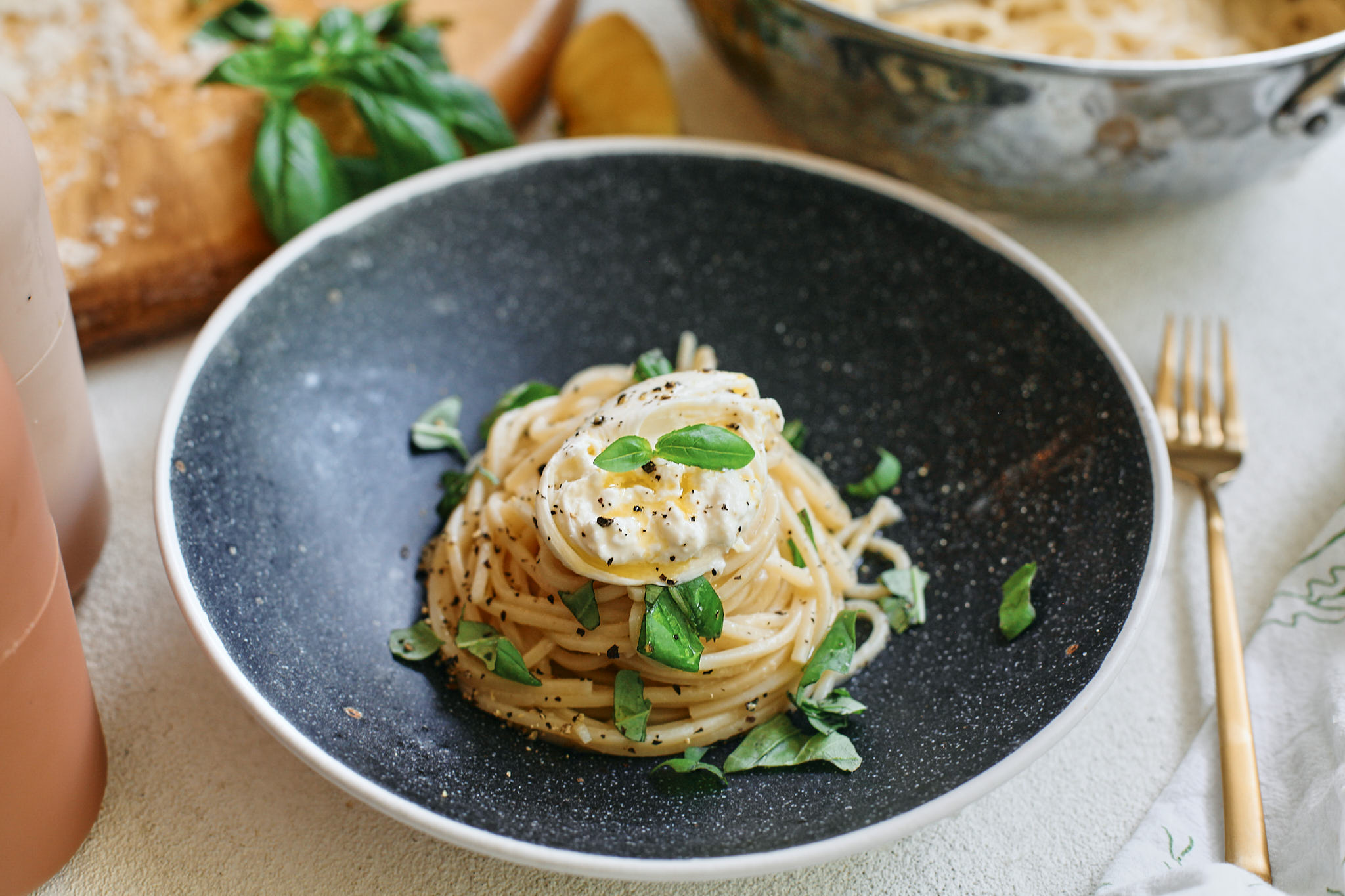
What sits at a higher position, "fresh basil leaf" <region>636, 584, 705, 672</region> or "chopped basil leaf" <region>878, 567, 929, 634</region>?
"fresh basil leaf" <region>636, 584, 705, 672</region>

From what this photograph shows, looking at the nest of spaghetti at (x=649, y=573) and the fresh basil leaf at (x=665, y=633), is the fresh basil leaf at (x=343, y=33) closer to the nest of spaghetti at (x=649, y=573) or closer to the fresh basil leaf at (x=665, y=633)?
the nest of spaghetti at (x=649, y=573)

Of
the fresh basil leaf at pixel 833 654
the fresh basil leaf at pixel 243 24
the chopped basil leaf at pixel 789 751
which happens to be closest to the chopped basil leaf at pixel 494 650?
the chopped basil leaf at pixel 789 751

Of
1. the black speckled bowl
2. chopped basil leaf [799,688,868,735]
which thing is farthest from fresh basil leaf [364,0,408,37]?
chopped basil leaf [799,688,868,735]

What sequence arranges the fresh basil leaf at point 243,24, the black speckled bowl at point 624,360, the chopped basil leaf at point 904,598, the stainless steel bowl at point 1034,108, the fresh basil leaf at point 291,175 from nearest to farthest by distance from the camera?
the black speckled bowl at point 624,360 → the chopped basil leaf at point 904,598 → the stainless steel bowl at point 1034,108 → the fresh basil leaf at point 291,175 → the fresh basil leaf at point 243,24

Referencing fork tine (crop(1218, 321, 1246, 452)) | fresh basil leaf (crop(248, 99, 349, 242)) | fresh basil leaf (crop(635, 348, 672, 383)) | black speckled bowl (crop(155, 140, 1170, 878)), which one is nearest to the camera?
black speckled bowl (crop(155, 140, 1170, 878))

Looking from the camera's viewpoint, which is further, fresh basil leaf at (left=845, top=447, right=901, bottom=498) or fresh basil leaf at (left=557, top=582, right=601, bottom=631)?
fresh basil leaf at (left=845, top=447, right=901, bottom=498)

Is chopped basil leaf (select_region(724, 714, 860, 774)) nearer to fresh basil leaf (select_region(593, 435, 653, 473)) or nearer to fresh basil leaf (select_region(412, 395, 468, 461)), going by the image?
fresh basil leaf (select_region(593, 435, 653, 473))

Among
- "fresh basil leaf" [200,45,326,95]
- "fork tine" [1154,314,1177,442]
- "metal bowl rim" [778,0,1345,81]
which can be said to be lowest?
"fork tine" [1154,314,1177,442]

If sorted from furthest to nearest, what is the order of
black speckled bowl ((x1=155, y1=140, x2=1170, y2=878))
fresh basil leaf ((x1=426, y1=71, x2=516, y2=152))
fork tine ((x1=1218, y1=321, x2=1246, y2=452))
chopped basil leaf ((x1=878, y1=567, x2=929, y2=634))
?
fresh basil leaf ((x1=426, y1=71, x2=516, y2=152)), fork tine ((x1=1218, y1=321, x2=1246, y2=452)), chopped basil leaf ((x1=878, y1=567, x2=929, y2=634)), black speckled bowl ((x1=155, y1=140, x2=1170, y2=878))

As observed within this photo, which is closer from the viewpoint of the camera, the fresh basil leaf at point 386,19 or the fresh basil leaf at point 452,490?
the fresh basil leaf at point 452,490
